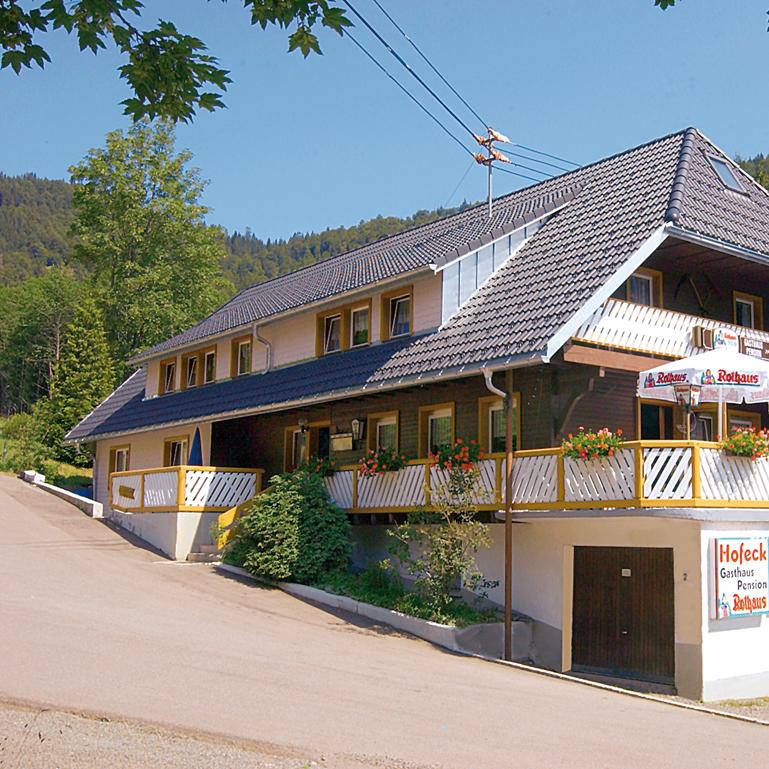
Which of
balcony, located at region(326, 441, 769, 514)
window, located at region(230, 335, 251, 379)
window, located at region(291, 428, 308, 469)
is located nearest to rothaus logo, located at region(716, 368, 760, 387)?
balcony, located at region(326, 441, 769, 514)

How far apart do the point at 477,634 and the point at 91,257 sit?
37708 mm

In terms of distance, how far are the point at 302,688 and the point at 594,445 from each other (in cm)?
621

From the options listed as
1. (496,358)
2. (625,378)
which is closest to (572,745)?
(496,358)

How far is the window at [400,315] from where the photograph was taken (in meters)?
21.0

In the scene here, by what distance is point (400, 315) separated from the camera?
2133 centimetres

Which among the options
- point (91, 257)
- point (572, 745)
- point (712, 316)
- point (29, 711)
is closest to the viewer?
point (29, 711)

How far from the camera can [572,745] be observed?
1014cm

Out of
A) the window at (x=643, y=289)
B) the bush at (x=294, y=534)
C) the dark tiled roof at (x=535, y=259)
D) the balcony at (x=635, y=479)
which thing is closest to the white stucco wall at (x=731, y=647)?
the balcony at (x=635, y=479)

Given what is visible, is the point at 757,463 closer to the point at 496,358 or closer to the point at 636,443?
the point at 636,443

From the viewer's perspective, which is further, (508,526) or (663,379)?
(508,526)

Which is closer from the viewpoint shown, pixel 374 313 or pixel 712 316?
pixel 712 316

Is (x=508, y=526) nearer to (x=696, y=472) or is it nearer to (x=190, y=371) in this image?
(x=696, y=472)

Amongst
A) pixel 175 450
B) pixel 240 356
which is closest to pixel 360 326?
pixel 240 356

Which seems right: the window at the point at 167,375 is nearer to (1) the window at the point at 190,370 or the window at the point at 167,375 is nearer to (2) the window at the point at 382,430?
(1) the window at the point at 190,370
